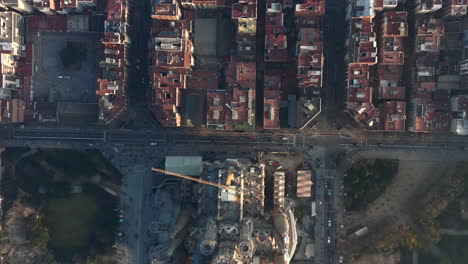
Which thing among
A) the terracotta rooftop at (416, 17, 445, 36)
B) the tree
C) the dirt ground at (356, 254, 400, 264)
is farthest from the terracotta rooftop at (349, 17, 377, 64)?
the tree

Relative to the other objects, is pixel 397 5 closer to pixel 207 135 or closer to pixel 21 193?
pixel 207 135

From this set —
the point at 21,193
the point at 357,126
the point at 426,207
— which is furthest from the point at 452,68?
the point at 21,193

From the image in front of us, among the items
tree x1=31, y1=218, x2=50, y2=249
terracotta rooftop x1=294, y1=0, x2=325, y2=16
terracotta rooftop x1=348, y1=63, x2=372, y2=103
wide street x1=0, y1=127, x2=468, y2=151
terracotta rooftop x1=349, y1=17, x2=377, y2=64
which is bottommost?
tree x1=31, y1=218, x2=50, y2=249

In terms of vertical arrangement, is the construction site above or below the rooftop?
below

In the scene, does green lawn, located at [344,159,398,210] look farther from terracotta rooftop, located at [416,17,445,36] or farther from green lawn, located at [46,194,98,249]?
green lawn, located at [46,194,98,249]

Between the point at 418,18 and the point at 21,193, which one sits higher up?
the point at 418,18

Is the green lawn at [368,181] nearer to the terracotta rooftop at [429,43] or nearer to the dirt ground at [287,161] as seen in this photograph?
the dirt ground at [287,161]

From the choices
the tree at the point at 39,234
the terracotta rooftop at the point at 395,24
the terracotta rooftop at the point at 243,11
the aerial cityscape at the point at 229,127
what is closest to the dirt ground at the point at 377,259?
the aerial cityscape at the point at 229,127

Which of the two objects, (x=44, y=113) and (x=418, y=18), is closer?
(x=418, y=18)
